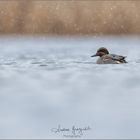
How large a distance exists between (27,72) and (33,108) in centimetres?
458

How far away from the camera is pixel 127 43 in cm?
2433

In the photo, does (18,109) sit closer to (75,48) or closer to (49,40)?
(75,48)

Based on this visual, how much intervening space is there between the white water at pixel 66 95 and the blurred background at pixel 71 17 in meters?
6.61

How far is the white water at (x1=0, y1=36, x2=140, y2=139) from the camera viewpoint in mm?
9117

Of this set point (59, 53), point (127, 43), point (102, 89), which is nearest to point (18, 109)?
point (102, 89)

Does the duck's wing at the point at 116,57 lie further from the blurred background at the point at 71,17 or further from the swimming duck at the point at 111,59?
the blurred background at the point at 71,17

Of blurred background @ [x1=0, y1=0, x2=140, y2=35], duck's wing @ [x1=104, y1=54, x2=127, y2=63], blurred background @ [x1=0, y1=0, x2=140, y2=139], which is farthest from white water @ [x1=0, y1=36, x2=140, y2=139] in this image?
blurred background @ [x1=0, y1=0, x2=140, y2=35]
